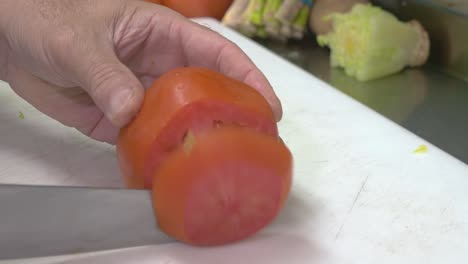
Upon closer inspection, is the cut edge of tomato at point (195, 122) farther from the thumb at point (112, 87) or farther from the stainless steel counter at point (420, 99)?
the stainless steel counter at point (420, 99)

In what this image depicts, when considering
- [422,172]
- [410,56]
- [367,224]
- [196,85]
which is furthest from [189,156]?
[410,56]

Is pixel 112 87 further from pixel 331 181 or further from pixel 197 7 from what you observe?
pixel 197 7

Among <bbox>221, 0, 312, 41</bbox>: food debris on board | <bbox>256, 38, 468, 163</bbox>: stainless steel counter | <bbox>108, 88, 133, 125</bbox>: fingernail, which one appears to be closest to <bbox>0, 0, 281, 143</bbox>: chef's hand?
<bbox>108, 88, 133, 125</bbox>: fingernail

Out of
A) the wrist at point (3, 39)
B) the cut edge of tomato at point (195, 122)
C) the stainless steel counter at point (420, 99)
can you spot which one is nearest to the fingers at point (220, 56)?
the cut edge of tomato at point (195, 122)

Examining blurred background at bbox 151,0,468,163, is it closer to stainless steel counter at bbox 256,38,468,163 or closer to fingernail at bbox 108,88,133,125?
stainless steel counter at bbox 256,38,468,163

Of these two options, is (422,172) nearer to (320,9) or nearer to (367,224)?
(367,224)

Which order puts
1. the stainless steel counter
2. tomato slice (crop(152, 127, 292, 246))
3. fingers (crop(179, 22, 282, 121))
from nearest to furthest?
tomato slice (crop(152, 127, 292, 246))
fingers (crop(179, 22, 282, 121))
the stainless steel counter
